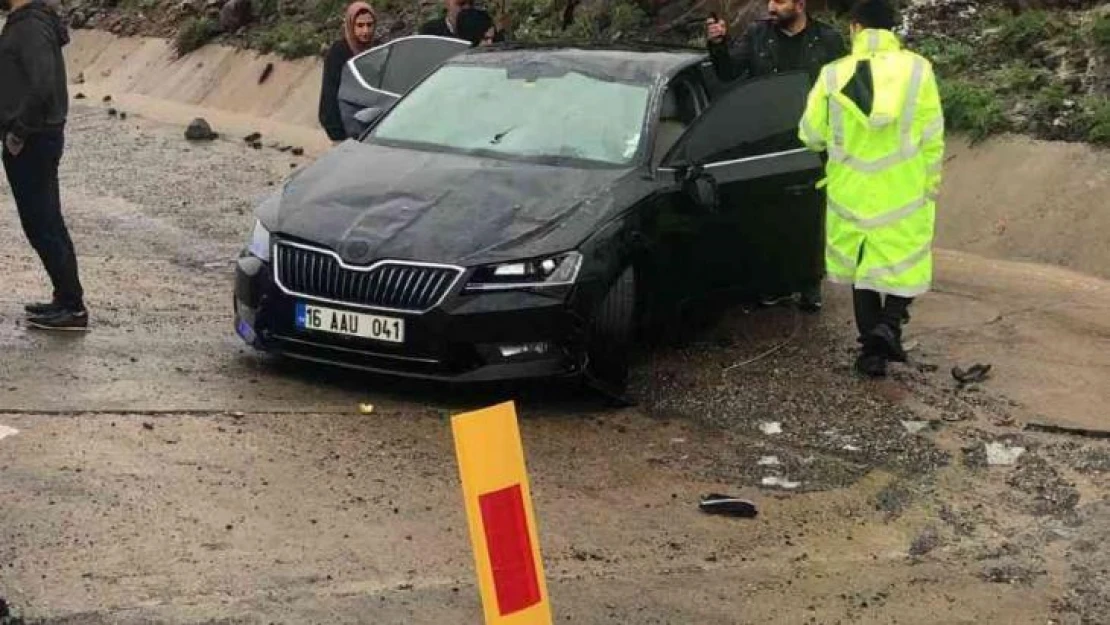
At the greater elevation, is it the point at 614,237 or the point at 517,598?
the point at 517,598

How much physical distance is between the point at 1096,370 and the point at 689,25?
8.69 metres

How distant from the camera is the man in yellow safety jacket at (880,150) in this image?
24.4 ft

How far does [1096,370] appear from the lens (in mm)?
8062

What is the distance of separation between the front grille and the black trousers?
1567 millimetres

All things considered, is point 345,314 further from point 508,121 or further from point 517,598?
point 517,598

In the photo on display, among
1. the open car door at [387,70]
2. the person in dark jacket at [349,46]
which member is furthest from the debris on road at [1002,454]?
Answer: the person in dark jacket at [349,46]

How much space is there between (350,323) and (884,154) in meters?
2.65

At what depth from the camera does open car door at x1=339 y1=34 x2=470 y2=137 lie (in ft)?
30.9

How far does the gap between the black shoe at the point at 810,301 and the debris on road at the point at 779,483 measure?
299cm

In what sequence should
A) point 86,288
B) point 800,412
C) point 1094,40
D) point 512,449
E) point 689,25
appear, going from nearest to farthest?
point 512,449 < point 800,412 < point 86,288 < point 1094,40 < point 689,25

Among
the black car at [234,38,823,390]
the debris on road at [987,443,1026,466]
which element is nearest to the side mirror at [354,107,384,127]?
the black car at [234,38,823,390]

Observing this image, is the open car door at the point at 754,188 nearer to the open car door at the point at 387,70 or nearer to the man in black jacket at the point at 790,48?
the man in black jacket at the point at 790,48

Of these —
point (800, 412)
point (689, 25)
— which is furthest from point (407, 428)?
point (689, 25)

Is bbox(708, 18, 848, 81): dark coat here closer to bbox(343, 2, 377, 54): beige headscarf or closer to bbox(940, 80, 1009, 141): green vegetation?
bbox(343, 2, 377, 54): beige headscarf
